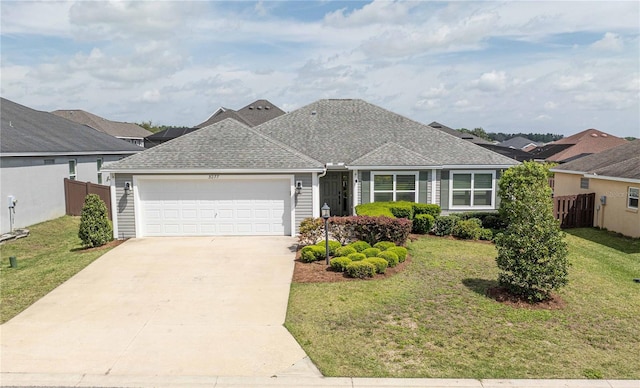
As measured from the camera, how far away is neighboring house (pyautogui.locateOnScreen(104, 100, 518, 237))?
15891 mm

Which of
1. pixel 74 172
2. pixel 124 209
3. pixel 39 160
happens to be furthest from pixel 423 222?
pixel 74 172

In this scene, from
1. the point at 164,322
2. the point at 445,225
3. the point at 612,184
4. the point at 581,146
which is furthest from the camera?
the point at 581,146

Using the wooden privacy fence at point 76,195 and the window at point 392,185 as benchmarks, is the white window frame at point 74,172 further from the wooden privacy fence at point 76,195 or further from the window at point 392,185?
the window at point 392,185

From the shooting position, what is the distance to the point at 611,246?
598 inches

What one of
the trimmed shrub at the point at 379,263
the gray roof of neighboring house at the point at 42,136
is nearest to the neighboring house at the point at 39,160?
the gray roof of neighboring house at the point at 42,136

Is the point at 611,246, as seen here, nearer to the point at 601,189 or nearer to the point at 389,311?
the point at 601,189

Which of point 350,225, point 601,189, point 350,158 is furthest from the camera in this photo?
point 350,158

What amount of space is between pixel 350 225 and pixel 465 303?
5.15 meters

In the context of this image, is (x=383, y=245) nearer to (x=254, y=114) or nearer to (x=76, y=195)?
(x=76, y=195)

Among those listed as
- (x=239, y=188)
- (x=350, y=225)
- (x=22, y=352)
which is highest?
(x=239, y=188)

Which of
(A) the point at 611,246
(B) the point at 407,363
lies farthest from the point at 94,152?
(A) the point at 611,246

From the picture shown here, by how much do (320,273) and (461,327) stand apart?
13.9 feet

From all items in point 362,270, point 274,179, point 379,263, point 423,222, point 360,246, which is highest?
point 274,179

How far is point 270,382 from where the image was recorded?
6.41 m
